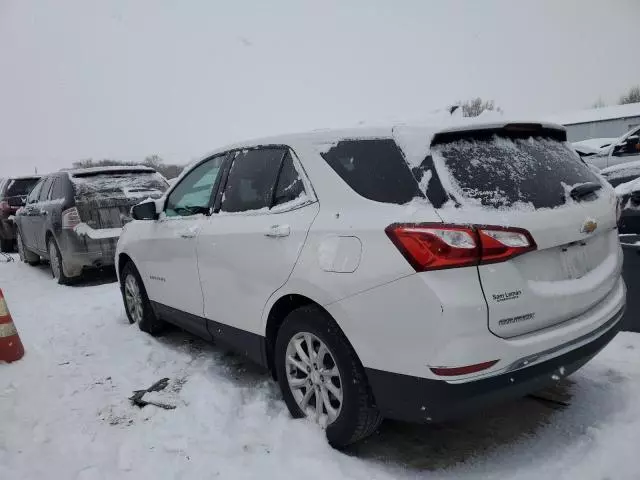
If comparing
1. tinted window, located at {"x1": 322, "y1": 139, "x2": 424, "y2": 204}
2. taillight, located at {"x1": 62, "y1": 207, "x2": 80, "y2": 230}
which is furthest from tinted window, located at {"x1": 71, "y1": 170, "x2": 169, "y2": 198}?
tinted window, located at {"x1": 322, "y1": 139, "x2": 424, "y2": 204}

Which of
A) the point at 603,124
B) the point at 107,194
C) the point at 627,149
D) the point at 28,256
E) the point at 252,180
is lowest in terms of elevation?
the point at 603,124

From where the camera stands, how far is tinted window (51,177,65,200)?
→ 7041 millimetres

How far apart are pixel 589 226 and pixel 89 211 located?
639cm

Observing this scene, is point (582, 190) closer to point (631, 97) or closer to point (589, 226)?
point (589, 226)

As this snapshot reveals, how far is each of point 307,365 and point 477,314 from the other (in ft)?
3.49

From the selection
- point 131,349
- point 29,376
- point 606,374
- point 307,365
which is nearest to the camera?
point 307,365

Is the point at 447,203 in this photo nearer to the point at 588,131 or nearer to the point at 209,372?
the point at 209,372

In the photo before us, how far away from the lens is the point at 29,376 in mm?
3664

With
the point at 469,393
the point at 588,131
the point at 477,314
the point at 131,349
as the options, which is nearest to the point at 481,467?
the point at 469,393

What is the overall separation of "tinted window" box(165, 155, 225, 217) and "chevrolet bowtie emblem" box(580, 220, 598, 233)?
241 centimetres

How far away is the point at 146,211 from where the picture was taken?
4145 mm

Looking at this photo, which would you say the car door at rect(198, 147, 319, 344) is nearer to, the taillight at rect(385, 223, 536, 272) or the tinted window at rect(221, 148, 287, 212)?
the tinted window at rect(221, 148, 287, 212)

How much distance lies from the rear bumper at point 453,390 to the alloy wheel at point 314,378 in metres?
0.30

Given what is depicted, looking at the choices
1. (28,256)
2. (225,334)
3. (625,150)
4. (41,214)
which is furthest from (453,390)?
(28,256)
